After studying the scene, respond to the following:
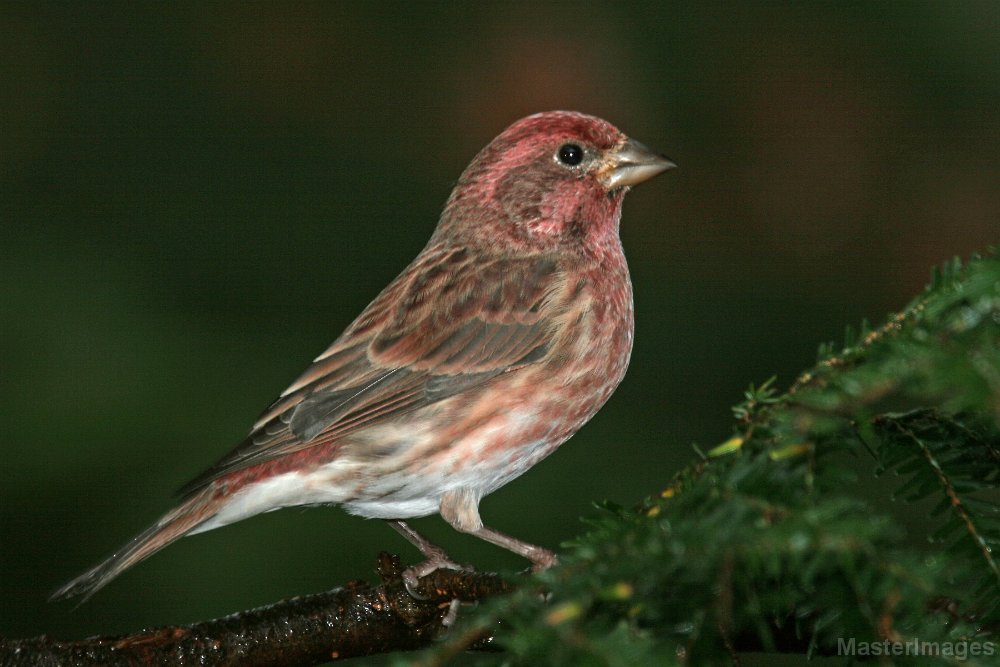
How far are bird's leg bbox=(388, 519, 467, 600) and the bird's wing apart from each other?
15.8 inches

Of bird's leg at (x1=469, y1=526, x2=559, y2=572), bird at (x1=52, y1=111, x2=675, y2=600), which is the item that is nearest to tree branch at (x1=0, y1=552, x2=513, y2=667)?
bird at (x1=52, y1=111, x2=675, y2=600)

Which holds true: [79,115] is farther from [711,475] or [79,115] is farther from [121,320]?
[711,475]

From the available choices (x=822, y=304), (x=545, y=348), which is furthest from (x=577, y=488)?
(x=822, y=304)

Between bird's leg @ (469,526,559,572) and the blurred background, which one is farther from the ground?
the blurred background

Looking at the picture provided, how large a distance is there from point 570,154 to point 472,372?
0.93m

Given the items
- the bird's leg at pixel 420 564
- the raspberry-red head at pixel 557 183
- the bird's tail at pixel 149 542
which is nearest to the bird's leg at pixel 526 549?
the bird's leg at pixel 420 564

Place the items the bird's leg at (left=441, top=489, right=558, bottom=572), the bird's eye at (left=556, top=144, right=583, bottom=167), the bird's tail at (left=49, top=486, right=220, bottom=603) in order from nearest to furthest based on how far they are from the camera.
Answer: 1. the bird's tail at (left=49, top=486, right=220, bottom=603)
2. the bird's leg at (left=441, top=489, right=558, bottom=572)
3. the bird's eye at (left=556, top=144, right=583, bottom=167)

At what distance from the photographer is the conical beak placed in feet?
13.0

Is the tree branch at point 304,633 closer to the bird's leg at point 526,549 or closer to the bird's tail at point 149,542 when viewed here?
the bird's leg at point 526,549

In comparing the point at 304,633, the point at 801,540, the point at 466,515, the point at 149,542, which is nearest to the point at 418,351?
the point at 466,515

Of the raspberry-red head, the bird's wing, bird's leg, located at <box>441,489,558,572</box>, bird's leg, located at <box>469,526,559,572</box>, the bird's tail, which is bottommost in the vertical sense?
bird's leg, located at <box>469,526,559,572</box>

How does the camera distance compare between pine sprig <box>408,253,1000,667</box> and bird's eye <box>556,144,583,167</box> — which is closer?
pine sprig <box>408,253,1000,667</box>

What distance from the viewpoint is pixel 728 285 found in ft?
15.9

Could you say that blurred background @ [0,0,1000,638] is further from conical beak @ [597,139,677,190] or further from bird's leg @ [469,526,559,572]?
conical beak @ [597,139,677,190]
